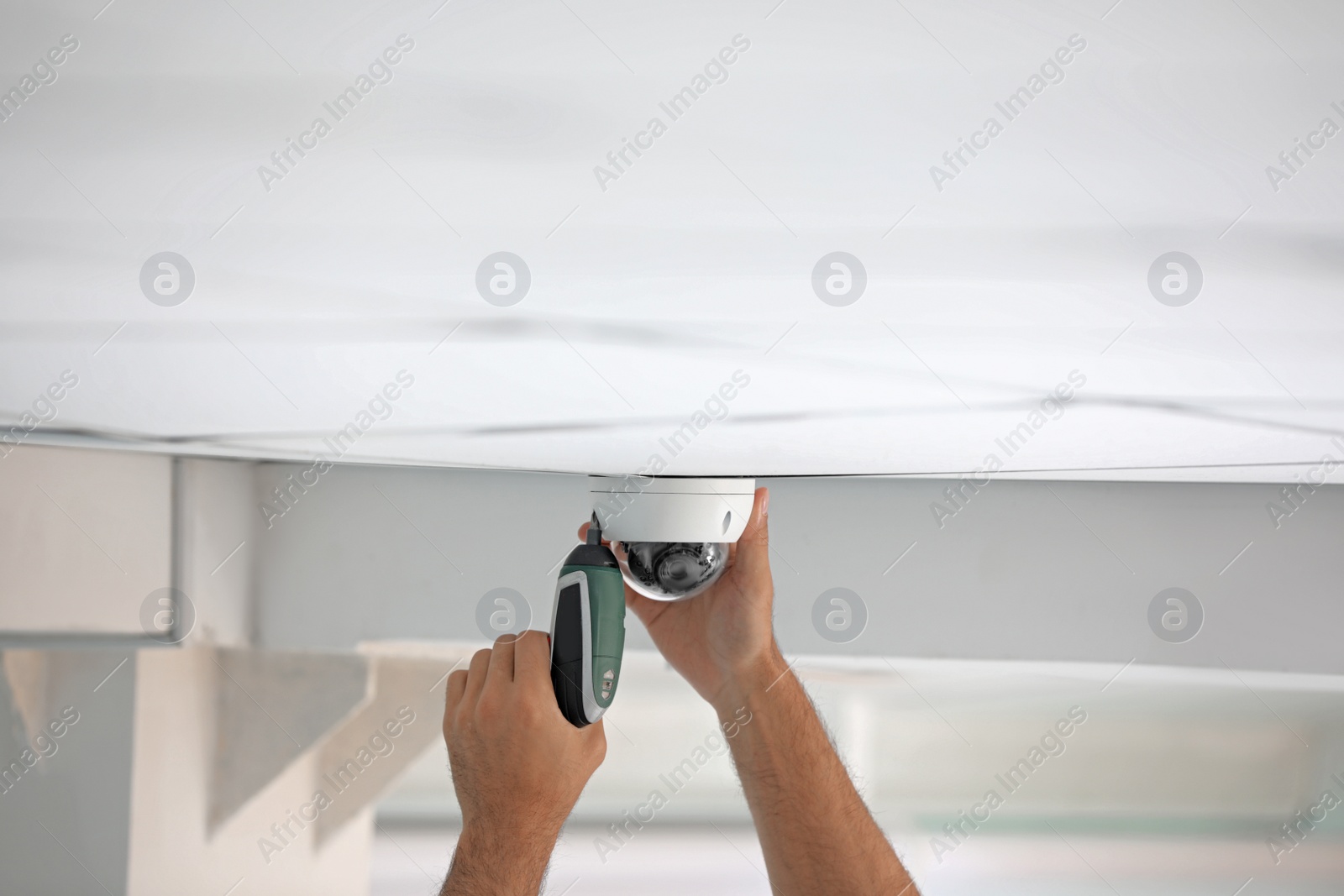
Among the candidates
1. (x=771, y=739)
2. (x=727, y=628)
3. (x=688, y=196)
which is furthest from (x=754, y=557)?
(x=688, y=196)

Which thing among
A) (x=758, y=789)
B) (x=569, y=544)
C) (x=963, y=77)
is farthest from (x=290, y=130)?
(x=569, y=544)

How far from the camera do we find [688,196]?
30cm

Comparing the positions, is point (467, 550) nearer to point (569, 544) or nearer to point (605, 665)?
point (569, 544)

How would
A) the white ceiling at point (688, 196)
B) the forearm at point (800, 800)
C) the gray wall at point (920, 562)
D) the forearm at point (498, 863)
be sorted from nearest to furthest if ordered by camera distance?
the white ceiling at point (688, 196)
the forearm at point (498, 863)
the forearm at point (800, 800)
the gray wall at point (920, 562)

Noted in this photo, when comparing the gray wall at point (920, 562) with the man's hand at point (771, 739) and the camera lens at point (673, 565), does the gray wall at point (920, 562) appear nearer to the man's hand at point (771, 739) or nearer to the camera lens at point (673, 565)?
the man's hand at point (771, 739)

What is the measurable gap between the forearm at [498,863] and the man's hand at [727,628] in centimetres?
32

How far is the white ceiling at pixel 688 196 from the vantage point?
0.25 metres

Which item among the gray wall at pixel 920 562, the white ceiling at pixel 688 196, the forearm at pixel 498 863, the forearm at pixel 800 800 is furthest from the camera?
the gray wall at pixel 920 562

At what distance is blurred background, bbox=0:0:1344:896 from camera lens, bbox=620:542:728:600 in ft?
0.24

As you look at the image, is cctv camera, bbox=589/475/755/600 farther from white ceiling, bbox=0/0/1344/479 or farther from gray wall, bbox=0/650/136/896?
gray wall, bbox=0/650/136/896

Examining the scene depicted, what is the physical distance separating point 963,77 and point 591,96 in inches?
4.7

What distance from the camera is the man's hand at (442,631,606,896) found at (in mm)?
641

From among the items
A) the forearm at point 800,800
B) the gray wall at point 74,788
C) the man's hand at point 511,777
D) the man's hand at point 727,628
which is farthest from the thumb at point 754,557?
the gray wall at point 74,788

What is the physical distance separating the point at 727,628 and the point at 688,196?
2.23 feet
